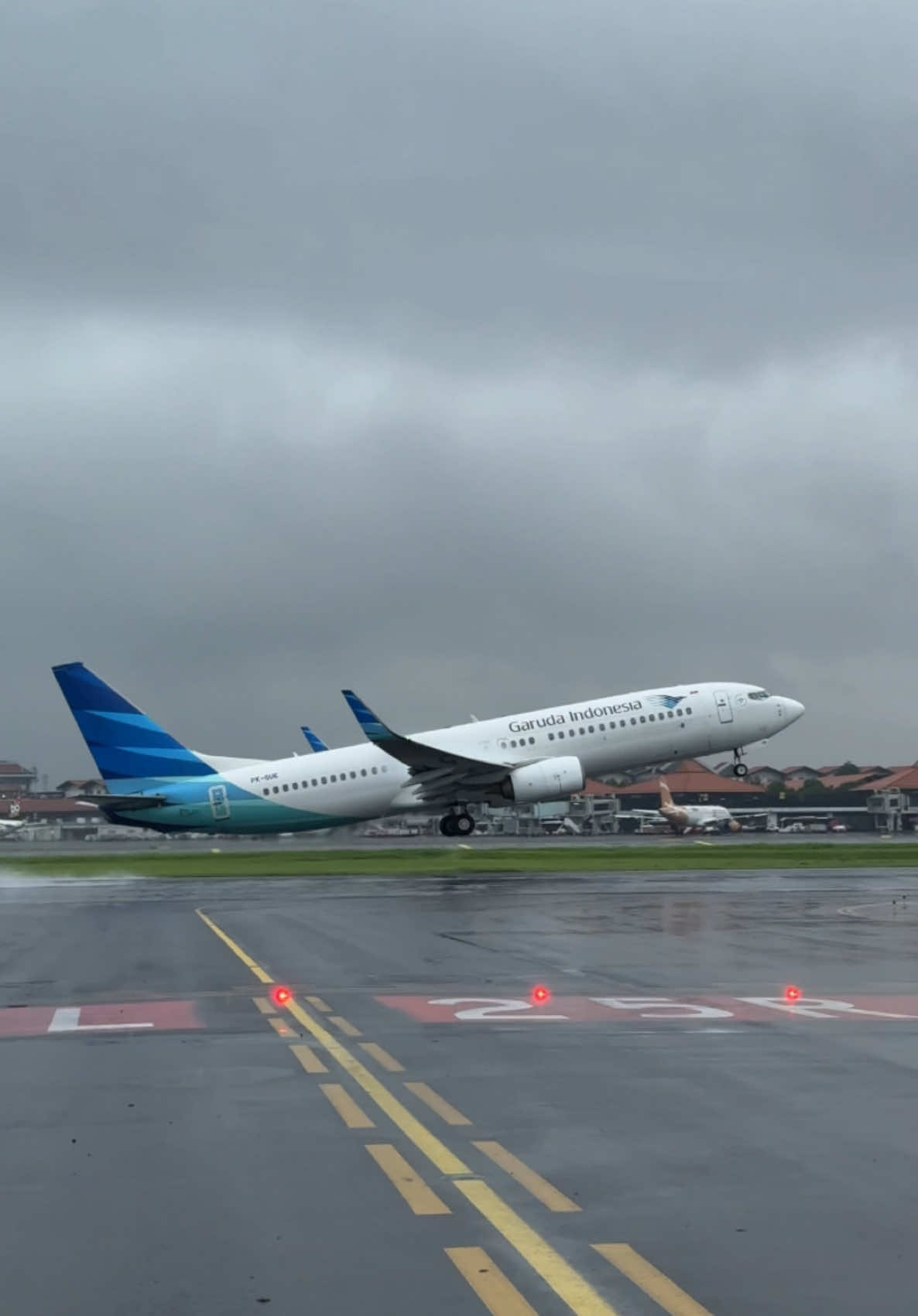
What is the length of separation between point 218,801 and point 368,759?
520 centimetres

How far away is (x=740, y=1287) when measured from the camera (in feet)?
20.4

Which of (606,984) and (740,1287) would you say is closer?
(740,1287)

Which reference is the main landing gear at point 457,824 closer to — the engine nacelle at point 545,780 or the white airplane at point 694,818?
the engine nacelle at point 545,780

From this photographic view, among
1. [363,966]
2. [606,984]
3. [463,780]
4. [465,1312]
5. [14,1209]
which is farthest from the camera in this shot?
[463,780]

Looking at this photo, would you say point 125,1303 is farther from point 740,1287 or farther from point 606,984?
point 606,984

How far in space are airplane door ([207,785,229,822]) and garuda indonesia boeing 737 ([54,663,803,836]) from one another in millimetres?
37

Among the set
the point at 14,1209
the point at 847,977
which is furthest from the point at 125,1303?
the point at 847,977

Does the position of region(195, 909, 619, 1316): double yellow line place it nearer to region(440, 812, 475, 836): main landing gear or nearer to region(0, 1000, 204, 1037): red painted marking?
region(0, 1000, 204, 1037): red painted marking

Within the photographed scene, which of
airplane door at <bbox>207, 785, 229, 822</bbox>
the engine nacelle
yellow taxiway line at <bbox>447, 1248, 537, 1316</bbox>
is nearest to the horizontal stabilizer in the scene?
airplane door at <bbox>207, 785, 229, 822</bbox>

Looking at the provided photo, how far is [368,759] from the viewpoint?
2318 inches

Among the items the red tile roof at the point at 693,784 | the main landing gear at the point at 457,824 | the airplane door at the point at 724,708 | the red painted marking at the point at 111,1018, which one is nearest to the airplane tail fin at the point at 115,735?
the main landing gear at the point at 457,824

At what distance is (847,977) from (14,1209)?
11534 millimetres

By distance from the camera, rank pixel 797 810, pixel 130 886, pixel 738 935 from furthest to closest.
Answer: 1. pixel 797 810
2. pixel 130 886
3. pixel 738 935

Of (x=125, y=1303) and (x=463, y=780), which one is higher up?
(x=463, y=780)
